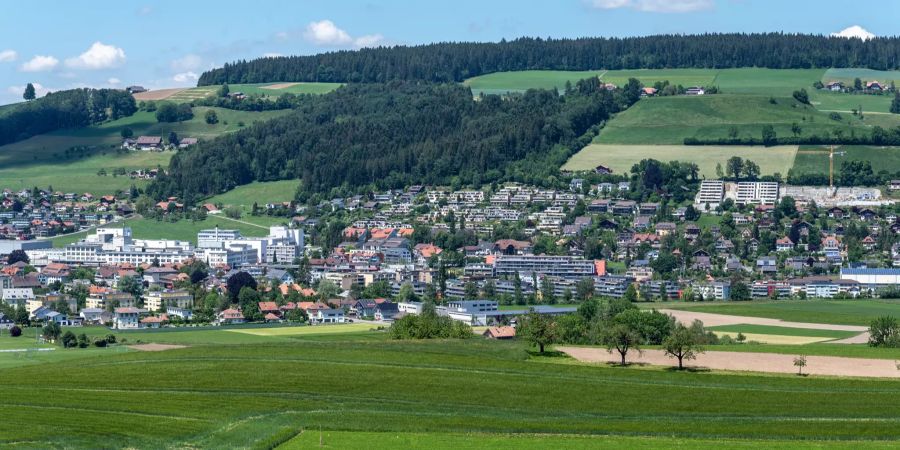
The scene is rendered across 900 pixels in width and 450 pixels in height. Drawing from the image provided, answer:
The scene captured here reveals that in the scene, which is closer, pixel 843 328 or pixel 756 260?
pixel 843 328

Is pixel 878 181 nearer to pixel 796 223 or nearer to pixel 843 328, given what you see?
pixel 796 223

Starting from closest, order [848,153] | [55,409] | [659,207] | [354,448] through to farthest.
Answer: [354,448]
[55,409]
[659,207]
[848,153]

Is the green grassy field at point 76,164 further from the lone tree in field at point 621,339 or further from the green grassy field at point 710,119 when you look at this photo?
the lone tree in field at point 621,339

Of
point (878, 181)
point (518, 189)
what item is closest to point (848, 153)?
point (878, 181)

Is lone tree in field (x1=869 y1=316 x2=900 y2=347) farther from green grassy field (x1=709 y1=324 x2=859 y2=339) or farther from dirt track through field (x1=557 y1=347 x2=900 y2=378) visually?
dirt track through field (x1=557 y1=347 x2=900 y2=378)

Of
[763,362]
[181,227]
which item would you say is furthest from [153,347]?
[181,227]

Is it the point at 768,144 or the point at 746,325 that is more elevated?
the point at 768,144

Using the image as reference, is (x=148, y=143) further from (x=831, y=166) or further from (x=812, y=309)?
(x=812, y=309)
